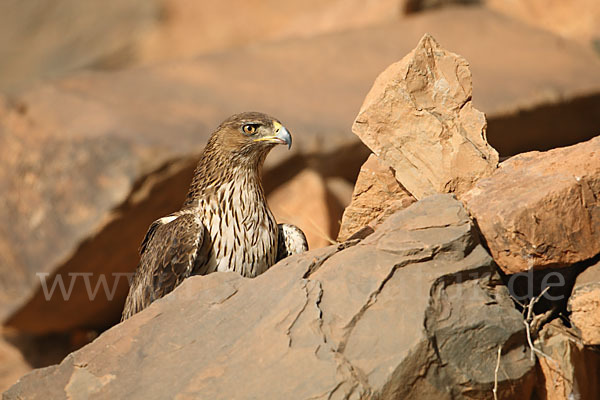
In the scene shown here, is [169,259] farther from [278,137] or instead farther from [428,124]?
[428,124]

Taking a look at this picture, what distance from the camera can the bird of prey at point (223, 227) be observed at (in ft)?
14.7

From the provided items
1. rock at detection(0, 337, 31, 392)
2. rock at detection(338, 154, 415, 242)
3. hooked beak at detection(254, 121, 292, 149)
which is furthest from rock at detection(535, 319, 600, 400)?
Answer: rock at detection(0, 337, 31, 392)

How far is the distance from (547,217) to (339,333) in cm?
109

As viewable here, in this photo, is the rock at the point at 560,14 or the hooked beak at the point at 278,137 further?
the rock at the point at 560,14

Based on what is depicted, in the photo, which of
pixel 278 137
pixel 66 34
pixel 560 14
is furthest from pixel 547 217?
pixel 66 34

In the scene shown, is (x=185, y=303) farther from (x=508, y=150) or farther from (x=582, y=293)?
(x=508, y=150)

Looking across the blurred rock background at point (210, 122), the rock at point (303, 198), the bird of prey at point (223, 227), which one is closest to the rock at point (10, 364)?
the blurred rock background at point (210, 122)

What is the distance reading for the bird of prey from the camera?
4.47 metres

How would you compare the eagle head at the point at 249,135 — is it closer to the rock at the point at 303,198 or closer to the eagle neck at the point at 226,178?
the eagle neck at the point at 226,178

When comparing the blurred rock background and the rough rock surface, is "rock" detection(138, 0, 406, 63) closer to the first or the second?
the blurred rock background

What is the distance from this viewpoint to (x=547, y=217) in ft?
11.9

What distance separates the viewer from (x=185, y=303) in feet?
12.4

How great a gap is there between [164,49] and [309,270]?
10.8 m

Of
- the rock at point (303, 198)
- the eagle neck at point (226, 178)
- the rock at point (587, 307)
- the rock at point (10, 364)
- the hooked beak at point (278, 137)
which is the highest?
the hooked beak at point (278, 137)
